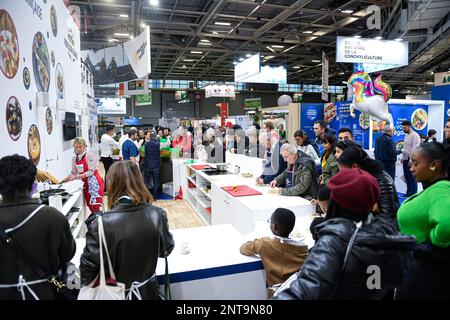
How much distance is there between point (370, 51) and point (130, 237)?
7776 millimetres

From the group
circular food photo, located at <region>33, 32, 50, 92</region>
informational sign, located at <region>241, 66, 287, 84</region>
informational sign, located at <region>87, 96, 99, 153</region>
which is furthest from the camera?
informational sign, located at <region>241, 66, 287, 84</region>

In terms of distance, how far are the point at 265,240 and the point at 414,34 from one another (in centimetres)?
969

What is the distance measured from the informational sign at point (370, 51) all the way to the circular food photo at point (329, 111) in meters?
3.99

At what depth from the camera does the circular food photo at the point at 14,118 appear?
3.14m

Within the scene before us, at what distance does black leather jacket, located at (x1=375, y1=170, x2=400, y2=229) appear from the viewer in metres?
2.34

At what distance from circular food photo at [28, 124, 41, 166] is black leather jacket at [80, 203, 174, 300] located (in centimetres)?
268

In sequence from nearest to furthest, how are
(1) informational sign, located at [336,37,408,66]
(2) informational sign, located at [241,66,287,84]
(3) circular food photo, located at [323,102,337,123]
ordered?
(1) informational sign, located at [336,37,408,66] < (2) informational sign, located at [241,66,287,84] < (3) circular food photo, located at [323,102,337,123]

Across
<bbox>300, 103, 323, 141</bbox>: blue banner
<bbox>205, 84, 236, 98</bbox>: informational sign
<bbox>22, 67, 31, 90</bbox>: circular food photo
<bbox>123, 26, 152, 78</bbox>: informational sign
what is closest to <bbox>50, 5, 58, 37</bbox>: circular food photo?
<bbox>22, 67, 31, 90</bbox>: circular food photo

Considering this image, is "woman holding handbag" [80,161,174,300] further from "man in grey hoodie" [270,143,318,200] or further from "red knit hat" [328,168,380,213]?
"man in grey hoodie" [270,143,318,200]

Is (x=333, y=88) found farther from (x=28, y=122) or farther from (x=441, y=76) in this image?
(x=28, y=122)

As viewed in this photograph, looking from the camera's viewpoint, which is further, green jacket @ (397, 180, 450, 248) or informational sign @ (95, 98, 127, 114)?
informational sign @ (95, 98, 127, 114)

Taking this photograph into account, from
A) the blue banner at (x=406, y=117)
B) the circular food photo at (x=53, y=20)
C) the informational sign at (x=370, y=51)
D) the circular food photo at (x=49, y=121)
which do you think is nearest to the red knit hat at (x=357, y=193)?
the circular food photo at (x=49, y=121)

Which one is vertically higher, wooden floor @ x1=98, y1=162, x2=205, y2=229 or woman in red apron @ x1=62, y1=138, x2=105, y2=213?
woman in red apron @ x1=62, y1=138, x2=105, y2=213
